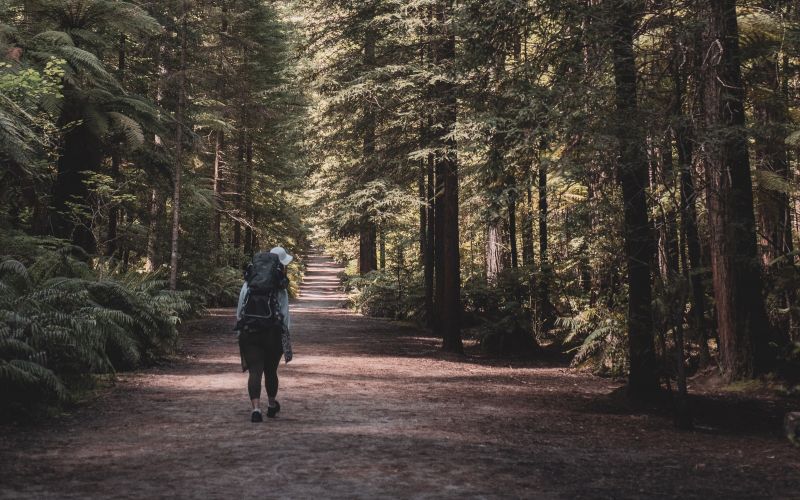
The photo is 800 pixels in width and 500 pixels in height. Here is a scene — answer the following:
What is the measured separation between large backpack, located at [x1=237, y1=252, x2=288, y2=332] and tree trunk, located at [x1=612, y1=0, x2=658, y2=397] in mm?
4046

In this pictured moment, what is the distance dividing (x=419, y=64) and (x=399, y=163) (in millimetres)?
2780

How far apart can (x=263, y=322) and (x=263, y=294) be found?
1.01 ft

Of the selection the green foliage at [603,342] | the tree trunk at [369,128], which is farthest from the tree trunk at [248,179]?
the green foliage at [603,342]

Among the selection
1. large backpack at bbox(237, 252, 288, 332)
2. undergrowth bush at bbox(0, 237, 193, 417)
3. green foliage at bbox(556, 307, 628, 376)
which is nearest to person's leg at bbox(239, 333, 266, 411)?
large backpack at bbox(237, 252, 288, 332)

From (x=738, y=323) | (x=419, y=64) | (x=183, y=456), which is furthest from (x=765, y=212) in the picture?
(x=183, y=456)

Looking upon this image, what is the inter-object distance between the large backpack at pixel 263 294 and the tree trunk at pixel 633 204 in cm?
405

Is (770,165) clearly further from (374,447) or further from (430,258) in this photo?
(374,447)

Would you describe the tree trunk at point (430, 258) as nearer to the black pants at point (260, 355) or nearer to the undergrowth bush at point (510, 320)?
the undergrowth bush at point (510, 320)

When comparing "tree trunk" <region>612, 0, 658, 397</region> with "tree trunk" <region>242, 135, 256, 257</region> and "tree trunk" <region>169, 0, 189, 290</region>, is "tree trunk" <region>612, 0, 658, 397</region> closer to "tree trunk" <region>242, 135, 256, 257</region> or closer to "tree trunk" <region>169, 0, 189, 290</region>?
"tree trunk" <region>169, 0, 189, 290</region>

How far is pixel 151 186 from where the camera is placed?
66.9 feet

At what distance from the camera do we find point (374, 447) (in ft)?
20.8

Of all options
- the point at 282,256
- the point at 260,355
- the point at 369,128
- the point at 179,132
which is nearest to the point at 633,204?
the point at 282,256

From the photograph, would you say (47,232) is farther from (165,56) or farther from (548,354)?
(548,354)

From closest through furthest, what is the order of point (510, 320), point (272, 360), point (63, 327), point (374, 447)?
point (374, 447) < point (272, 360) < point (63, 327) < point (510, 320)
